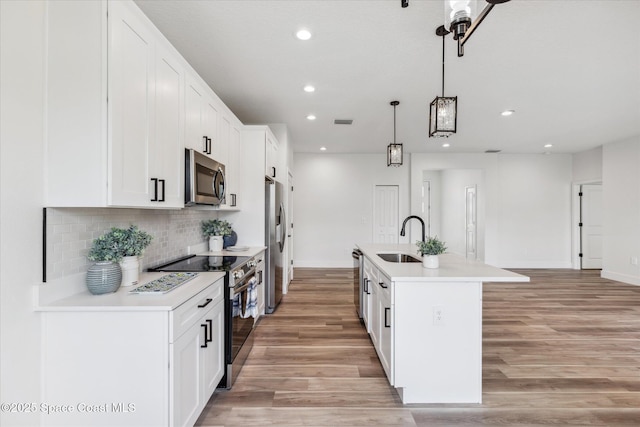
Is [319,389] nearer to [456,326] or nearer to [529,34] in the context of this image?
[456,326]

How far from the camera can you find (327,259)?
7152 mm

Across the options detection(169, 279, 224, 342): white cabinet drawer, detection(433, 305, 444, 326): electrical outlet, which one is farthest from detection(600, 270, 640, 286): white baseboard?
detection(169, 279, 224, 342): white cabinet drawer

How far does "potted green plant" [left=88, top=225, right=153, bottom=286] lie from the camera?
1656 millimetres

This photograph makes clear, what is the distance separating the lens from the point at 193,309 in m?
1.68

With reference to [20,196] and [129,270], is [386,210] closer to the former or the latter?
[129,270]

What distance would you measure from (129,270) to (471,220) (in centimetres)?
779

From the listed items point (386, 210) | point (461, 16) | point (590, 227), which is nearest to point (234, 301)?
point (461, 16)

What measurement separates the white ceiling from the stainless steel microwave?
0.98m

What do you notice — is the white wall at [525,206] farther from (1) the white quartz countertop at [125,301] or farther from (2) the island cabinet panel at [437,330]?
(1) the white quartz countertop at [125,301]

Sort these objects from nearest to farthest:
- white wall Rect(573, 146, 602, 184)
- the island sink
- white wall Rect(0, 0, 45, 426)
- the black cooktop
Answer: white wall Rect(0, 0, 45, 426)
the black cooktop
the island sink
white wall Rect(573, 146, 602, 184)

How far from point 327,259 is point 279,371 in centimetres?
469

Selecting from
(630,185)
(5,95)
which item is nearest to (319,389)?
(5,95)

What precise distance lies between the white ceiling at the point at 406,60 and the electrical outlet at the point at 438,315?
6.64ft

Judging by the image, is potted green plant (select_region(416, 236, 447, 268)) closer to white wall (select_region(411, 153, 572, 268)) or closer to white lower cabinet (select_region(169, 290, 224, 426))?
white lower cabinet (select_region(169, 290, 224, 426))
